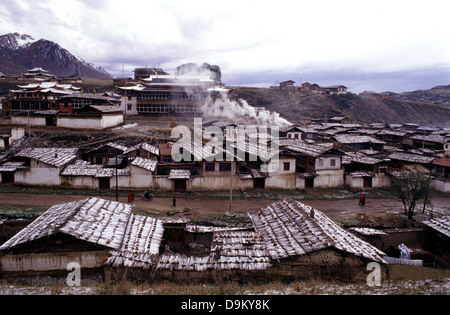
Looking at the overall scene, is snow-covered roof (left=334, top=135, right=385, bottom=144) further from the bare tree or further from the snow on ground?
the snow on ground

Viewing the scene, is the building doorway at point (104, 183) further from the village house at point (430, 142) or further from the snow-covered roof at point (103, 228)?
the village house at point (430, 142)

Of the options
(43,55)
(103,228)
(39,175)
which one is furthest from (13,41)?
(103,228)

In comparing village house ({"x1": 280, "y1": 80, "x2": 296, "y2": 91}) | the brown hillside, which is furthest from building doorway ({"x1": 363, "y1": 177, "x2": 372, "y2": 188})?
village house ({"x1": 280, "y1": 80, "x2": 296, "y2": 91})

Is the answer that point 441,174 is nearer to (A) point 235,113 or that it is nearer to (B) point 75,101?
(A) point 235,113

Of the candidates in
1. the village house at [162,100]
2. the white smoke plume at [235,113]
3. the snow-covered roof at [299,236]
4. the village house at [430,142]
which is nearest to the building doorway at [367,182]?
the snow-covered roof at [299,236]

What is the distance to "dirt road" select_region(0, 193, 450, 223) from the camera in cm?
2497

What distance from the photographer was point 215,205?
88.1 feet

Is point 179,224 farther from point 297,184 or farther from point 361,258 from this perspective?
point 297,184

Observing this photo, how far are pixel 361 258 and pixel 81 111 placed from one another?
41699mm

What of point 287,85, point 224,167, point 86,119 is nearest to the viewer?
point 224,167

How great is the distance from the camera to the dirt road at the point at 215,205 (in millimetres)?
24969

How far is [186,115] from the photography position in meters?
60.2

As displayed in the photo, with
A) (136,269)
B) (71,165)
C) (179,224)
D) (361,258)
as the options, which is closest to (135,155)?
(71,165)

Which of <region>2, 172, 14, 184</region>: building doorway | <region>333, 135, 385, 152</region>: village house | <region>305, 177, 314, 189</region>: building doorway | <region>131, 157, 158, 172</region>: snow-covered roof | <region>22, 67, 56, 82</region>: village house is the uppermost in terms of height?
<region>22, 67, 56, 82</region>: village house
